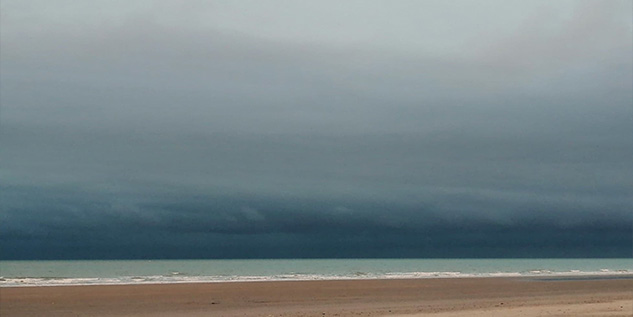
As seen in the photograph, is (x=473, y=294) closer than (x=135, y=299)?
No

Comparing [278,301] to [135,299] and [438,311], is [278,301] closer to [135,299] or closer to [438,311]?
[135,299]

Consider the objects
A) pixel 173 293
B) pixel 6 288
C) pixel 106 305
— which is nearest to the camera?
pixel 106 305

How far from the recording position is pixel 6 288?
146 ft

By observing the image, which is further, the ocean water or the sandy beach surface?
the ocean water

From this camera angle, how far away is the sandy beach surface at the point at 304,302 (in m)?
28.9

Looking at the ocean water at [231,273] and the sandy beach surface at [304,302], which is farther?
the ocean water at [231,273]

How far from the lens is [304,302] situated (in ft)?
115

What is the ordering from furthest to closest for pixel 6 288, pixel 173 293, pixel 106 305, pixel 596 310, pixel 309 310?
pixel 6 288, pixel 173 293, pixel 106 305, pixel 309 310, pixel 596 310

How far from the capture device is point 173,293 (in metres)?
40.5

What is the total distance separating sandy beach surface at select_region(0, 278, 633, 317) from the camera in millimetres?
28891

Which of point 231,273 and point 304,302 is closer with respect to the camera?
point 304,302

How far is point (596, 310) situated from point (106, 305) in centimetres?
2079

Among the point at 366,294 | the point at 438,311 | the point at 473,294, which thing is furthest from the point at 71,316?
the point at 473,294

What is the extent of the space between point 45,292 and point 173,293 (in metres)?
7.37
